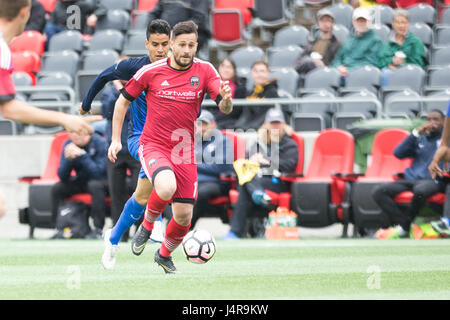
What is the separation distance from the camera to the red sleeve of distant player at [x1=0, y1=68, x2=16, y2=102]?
650 centimetres

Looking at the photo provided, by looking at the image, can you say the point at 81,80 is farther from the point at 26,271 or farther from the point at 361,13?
the point at 26,271

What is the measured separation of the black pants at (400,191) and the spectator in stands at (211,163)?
2.22 m

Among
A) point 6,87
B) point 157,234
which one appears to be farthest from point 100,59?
point 6,87

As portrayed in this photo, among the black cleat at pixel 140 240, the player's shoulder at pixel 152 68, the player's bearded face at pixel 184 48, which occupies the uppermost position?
the player's bearded face at pixel 184 48

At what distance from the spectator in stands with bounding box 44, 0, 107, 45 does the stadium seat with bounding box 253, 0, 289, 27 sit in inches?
125

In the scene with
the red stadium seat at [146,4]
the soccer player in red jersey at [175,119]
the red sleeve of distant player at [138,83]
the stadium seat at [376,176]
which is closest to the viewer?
the soccer player in red jersey at [175,119]

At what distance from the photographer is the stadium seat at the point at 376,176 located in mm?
14344

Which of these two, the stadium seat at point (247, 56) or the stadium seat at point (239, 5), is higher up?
the stadium seat at point (239, 5)

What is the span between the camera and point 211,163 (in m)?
14.6

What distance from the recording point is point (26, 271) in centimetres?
920

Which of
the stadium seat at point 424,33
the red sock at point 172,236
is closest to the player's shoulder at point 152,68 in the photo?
the red sock at point 172,236

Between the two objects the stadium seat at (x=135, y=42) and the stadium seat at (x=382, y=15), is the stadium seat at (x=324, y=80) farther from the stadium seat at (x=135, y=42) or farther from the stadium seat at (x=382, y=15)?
the stadium seat at (x=135, y=42)

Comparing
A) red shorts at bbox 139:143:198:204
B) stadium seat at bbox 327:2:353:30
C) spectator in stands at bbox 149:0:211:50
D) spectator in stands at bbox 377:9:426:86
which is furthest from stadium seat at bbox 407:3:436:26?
red shorts at bbox 139:143:198:204
